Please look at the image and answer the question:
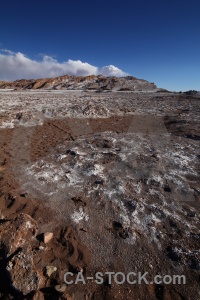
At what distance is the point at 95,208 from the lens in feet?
20.5

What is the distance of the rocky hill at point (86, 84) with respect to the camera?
5541 cm

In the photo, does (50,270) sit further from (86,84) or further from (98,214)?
(86,84)

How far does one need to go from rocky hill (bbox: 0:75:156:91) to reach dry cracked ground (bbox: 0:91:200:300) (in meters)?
45.0

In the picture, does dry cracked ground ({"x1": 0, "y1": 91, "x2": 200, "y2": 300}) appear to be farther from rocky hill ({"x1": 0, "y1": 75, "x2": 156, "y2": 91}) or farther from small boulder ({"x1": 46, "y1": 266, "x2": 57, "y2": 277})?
rocky hill ({"x1": 0, "y1": 75, "x2": 156, "y2": 91})

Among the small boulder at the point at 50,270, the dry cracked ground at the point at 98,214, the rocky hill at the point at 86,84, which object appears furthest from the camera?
the rocky hill at the point at 86,84

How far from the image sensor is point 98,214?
6.01 metres

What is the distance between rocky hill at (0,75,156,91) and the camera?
55.4 m

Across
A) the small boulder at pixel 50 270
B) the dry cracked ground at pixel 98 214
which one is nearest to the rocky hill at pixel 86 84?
the dry cracked ground at pixel 98 214

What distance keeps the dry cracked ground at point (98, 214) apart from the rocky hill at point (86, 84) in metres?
45.0

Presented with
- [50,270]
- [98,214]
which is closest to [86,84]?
[98,214]

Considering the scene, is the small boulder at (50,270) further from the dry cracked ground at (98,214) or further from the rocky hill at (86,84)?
the rocky hill at (86,84)

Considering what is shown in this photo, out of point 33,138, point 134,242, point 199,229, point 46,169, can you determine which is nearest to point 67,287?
point 134,242

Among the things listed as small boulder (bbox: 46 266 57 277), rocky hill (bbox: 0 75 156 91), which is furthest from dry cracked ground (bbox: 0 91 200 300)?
rocky hill (bbox: 0 75 156 91)

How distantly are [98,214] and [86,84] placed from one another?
5731 centimetres
